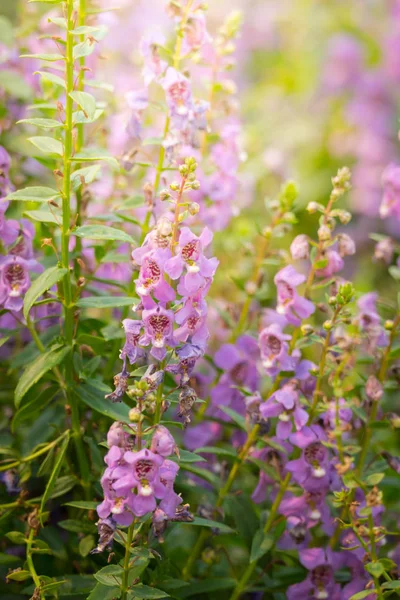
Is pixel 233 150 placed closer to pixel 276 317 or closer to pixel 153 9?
pixel 276 317

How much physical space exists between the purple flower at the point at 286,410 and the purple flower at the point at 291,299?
0.11 m

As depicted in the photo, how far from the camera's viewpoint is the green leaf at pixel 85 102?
923 millimetres

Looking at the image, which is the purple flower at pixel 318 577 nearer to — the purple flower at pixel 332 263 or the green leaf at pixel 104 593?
the green leaf at pixel 104 593

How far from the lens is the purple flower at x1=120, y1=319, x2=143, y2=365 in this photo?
0.89m

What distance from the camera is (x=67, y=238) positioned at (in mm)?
999

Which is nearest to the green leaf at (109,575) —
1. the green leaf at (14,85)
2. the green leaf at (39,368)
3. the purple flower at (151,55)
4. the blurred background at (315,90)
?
the green leaf at (39,368)

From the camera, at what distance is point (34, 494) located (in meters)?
1.32

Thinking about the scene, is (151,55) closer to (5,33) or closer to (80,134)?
(80,134)

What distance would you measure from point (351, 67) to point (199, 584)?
2287mm

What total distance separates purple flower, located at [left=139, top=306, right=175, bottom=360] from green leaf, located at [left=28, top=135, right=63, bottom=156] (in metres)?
0.28

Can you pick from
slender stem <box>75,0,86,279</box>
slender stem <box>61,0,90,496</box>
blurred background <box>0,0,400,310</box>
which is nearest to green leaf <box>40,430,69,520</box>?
slender stem <box>61,0,90,496</box>

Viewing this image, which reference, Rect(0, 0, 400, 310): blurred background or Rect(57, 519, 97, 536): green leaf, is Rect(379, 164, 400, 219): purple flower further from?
Rect(0, 0, 400, 310): blurred background

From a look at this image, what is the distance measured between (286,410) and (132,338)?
0.93 ft

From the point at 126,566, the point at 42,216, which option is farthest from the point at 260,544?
the point at 42,216
